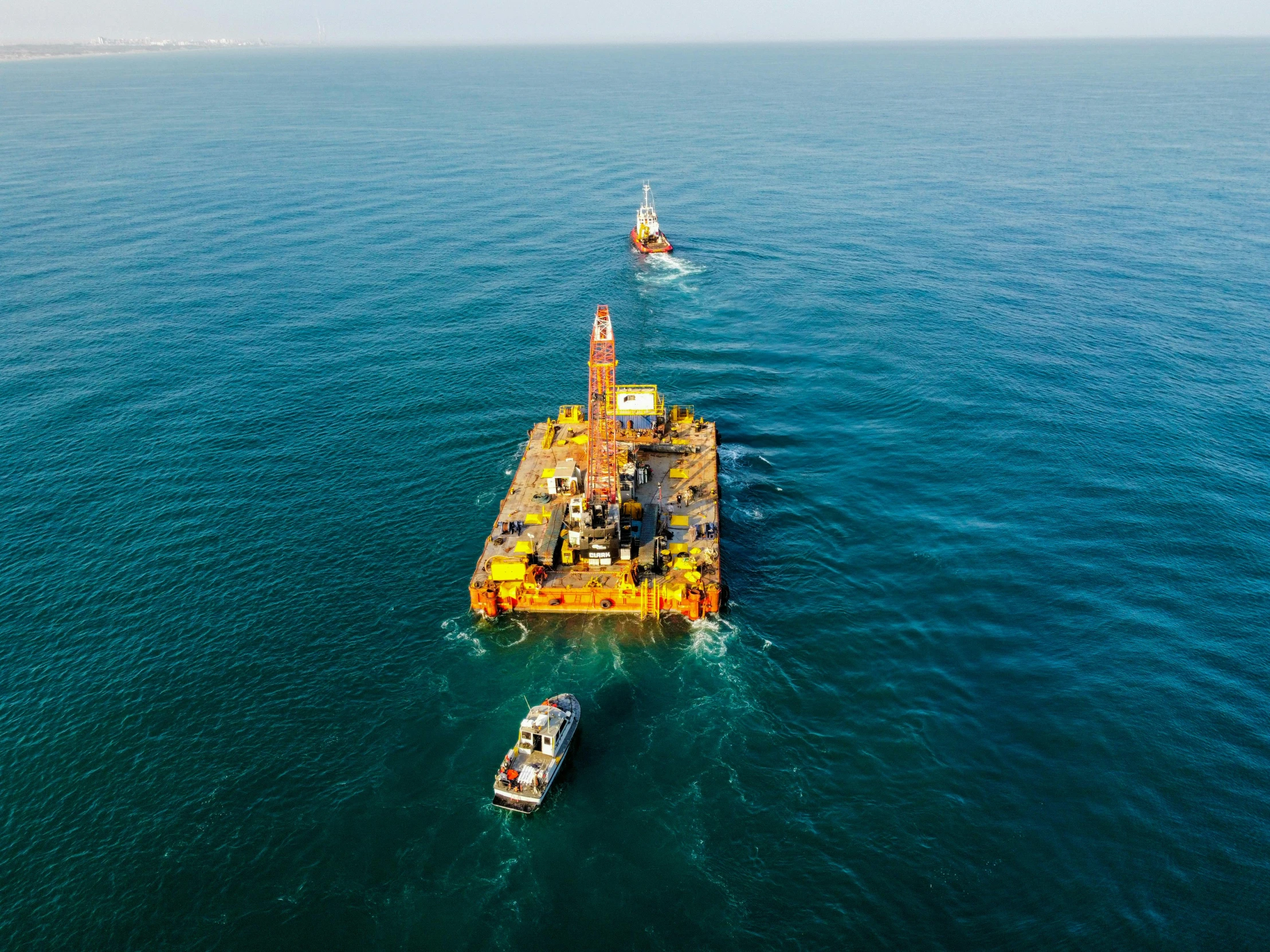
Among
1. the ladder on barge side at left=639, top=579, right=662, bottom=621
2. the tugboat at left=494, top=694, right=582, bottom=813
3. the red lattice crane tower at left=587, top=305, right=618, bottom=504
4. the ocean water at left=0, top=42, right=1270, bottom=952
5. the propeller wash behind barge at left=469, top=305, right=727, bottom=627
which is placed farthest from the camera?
the red lattice crane tower at left=587, top=305, right=618, bottom=504

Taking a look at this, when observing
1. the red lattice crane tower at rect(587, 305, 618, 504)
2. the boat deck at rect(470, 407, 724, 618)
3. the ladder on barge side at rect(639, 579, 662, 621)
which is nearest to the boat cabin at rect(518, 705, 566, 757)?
the boat deck at rect(470, 407, 724, 618)

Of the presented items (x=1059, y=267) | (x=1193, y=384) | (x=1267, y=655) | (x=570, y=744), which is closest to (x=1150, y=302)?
(x=1059, y=267)

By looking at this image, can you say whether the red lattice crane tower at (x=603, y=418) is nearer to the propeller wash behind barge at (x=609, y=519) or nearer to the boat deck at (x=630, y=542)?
the propeller wash behind barge at (x=609, y=519)

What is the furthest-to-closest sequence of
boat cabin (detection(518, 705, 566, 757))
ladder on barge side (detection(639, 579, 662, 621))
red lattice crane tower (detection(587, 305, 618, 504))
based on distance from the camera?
1. red lattice crane tower (detection(587, 305, 618, 504))
2. ladder on barge side (detection(639, 579, 662, 621))
3. boat cabin (detection(518, 705, 566, 757))

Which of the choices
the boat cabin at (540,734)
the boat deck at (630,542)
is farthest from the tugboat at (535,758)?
the boat deck at (630,542)

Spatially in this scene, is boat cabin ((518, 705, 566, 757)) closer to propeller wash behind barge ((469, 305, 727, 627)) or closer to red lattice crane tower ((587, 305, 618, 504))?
propeller wash behind barge ((469, 305, 727, 627))

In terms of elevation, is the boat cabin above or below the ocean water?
above

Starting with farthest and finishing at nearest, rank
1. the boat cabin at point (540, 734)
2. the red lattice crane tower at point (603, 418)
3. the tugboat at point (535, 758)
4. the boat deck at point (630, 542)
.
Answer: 1. the red lattice crane tower at point (603, 418)
2. the boat deck at point (630, 542)
3. the boat cabin at point (540, 734)
4. the tugboat at point (535, 758)
